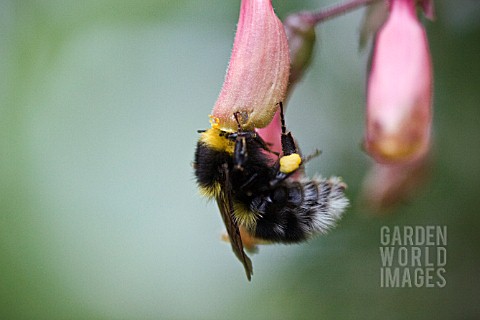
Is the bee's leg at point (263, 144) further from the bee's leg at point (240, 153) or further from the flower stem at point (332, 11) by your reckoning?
the flower stem at point (332, 11)

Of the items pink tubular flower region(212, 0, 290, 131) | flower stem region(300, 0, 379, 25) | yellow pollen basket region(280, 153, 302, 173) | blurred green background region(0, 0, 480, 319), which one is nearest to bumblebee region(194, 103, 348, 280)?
yellow pollen basket region(280, 153, 302, 173)

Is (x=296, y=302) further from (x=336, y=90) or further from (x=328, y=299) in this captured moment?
(x=336, y=90)

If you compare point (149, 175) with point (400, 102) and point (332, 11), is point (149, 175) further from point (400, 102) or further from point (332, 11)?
point (400, 102)

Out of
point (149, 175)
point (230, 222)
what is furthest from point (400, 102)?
point (149, 175)

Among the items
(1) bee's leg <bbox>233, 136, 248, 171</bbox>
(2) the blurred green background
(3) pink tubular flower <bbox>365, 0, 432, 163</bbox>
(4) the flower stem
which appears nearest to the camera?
(3) pink tubular flower <bbox>365, 0, 432, 163</bbox>

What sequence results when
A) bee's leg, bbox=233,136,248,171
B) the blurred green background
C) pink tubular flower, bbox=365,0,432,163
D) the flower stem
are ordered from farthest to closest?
1. the blurred green background
2. the flower stem
3. bee's leg, bbox=233,136,248,171
4. pink tubular flower, bbox=365,0,432,163

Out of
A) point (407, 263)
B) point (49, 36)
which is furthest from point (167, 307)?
point (407, 263)

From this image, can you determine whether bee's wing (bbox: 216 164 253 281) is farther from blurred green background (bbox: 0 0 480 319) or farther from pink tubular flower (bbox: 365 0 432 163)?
blurred green background (bbox: 0 0 480 319)
